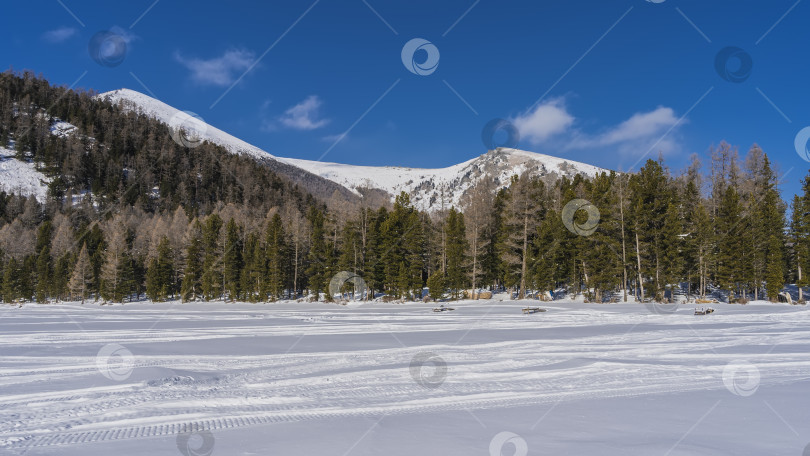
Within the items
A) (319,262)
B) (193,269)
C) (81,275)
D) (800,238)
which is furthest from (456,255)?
(81,275)

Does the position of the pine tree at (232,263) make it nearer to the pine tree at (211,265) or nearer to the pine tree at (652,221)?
the pine tree at (211,265)

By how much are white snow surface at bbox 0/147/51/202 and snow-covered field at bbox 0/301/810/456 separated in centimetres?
15130

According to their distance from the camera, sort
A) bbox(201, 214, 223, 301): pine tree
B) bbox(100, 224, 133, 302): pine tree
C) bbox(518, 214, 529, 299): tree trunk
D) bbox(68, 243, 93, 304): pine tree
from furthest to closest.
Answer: bbox(68, 243, 93, 304): pine tree < bbox(100, 224, 133, 302): pine tree < bbox(201, 214, 223, 301): pine tree < bbox(518, 214, 529, 299): tree trunk

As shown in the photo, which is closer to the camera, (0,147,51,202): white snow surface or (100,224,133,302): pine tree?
(100,224,133,302): pine tree

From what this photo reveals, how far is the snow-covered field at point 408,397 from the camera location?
5848mm

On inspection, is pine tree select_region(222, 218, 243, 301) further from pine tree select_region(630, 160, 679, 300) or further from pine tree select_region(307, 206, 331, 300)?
pine tree select_region(630, 160, 679, 300)

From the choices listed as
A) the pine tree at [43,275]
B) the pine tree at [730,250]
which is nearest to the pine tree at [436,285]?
the pine tree at [730,250]

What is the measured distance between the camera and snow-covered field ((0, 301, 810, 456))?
585cm

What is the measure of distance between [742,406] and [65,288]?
→ 297ft

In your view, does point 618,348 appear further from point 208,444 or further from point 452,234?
point 452,234

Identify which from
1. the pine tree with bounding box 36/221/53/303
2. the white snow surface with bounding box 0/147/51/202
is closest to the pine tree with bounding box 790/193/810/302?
the pine tree with bounding box 36/221/53/303

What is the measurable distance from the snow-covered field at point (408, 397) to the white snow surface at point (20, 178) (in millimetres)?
151299

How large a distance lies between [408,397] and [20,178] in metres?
176

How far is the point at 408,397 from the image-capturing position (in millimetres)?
8500
